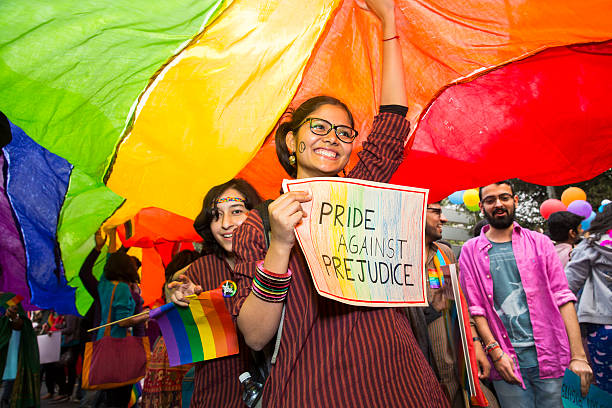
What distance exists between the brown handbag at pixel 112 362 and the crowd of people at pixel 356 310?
245 mm

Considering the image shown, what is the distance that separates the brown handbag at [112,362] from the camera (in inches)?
Result: 210

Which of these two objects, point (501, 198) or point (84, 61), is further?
point (501, 198)

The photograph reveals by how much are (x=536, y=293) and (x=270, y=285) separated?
2903mm

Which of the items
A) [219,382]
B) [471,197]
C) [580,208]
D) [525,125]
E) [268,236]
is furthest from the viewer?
[580,208]

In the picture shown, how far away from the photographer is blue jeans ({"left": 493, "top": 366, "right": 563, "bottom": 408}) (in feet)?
11.4

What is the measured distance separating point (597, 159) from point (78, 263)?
144 inches

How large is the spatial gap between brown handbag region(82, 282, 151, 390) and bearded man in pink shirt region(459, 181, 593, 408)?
376 centimetres

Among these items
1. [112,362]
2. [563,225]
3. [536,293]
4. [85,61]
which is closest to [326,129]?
[85,61]

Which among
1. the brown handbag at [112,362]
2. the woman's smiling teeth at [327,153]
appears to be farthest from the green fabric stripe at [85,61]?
the brown handbag at [112,362]

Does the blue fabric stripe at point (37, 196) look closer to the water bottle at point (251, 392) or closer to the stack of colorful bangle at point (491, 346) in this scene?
the water bottle at point (251, 392)

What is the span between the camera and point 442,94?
8.27ft

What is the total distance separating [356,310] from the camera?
156cm

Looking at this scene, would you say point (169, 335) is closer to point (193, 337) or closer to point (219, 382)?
point (193, 337)

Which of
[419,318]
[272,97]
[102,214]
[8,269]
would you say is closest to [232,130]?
[272,97]
